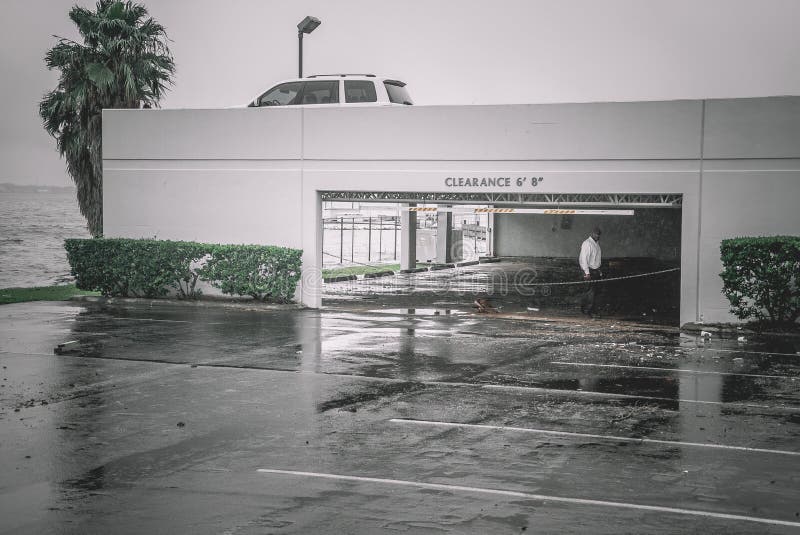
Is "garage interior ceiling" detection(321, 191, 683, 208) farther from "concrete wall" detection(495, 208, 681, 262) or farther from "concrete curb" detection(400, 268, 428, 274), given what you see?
"concrete wall" detection(495, 208, 681, 262)

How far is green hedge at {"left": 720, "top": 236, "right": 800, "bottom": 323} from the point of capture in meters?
18.3

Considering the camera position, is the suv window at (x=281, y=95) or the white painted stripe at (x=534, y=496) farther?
the suv window at (x=281, y=95)

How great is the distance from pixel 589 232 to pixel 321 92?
2648 cm

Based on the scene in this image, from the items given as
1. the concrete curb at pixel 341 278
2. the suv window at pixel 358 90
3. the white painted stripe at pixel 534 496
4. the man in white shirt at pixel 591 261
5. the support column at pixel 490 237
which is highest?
the suv window at pixel 358 90

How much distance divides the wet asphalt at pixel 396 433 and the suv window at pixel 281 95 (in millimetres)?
8443

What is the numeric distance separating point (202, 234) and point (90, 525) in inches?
695

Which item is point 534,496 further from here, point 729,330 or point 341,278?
point 341,278

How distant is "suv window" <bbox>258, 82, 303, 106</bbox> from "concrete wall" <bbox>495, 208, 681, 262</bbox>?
2538 cm

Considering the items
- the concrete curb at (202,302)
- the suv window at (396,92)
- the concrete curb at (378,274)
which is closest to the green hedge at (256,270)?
the concrete curb at (202,302)

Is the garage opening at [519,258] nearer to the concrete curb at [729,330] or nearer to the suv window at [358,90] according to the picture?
the concrete curb at [729,330]

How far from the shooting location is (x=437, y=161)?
863 inches

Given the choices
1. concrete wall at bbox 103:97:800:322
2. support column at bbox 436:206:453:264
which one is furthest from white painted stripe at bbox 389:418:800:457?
support column at bbox 436:206:453:264

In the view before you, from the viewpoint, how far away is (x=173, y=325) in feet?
62.7

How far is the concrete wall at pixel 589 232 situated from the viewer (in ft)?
150
